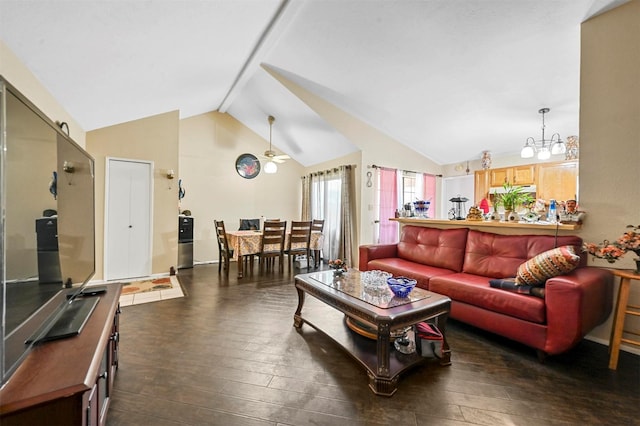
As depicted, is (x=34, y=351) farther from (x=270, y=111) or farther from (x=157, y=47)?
(x=270, y=111)

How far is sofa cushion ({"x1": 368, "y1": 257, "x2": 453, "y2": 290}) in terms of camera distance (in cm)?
272

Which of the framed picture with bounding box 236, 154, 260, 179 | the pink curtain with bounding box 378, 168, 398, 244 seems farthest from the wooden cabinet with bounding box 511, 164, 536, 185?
the framed picture with bounding box 236, 154, 260, 179

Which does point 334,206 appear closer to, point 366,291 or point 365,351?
point 366,291

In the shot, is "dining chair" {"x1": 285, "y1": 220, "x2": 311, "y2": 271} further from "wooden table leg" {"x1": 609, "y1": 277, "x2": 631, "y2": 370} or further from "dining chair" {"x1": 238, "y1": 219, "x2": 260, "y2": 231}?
"wooden table leg" {"x1": 609, "y1": 277, "x2": 631, "y2": 370}

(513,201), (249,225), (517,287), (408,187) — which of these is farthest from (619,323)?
(249,225)

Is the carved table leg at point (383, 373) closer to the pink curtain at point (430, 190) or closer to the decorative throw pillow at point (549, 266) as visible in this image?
the decorative throw pillow at point (549, 266)

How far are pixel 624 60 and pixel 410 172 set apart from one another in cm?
326

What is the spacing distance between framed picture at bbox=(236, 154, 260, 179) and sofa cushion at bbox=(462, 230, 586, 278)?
15.5 feet

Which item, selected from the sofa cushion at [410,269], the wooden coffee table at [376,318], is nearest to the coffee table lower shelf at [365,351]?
the wooden coffee table at [376,318]

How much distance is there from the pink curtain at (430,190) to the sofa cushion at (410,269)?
2.49 meters

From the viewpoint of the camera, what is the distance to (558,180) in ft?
14.1

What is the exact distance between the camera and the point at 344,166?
496 cm

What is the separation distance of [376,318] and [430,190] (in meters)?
4.66

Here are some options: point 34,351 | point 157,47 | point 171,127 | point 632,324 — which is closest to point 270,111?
point 171,127
